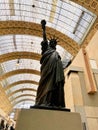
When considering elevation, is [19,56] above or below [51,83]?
above

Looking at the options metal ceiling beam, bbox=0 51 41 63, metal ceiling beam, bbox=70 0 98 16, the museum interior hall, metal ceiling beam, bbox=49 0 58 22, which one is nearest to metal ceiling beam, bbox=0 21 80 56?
the museum interior hall

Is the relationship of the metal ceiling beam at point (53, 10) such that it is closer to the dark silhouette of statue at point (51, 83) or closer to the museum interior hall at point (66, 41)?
the museum interior hall at point (66, 41)

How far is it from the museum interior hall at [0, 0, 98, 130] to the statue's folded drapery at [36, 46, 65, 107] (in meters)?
1.97

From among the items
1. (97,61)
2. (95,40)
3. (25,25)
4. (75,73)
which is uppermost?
(25,25)

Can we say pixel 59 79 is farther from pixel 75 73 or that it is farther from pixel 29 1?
pixel 29 1

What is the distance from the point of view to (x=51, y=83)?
261cm

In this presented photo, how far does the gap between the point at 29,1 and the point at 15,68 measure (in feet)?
34.8

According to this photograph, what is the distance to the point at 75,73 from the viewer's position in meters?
6.76

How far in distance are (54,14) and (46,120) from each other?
40.7 feet

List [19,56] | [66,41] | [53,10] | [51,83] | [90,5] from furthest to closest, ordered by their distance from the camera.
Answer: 1. [19,56]
2. [66,41]
3. [53,10]
4. [90,5]
5. [51,83]

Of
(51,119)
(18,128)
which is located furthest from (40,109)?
(18,128)

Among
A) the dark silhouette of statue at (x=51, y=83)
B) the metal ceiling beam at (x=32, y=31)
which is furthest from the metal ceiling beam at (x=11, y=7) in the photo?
the dark silhouette of statue at (x=51, y=83)

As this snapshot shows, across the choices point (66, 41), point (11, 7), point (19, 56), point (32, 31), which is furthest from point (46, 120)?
point (19, 56)

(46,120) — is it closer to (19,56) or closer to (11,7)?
(11,7)
